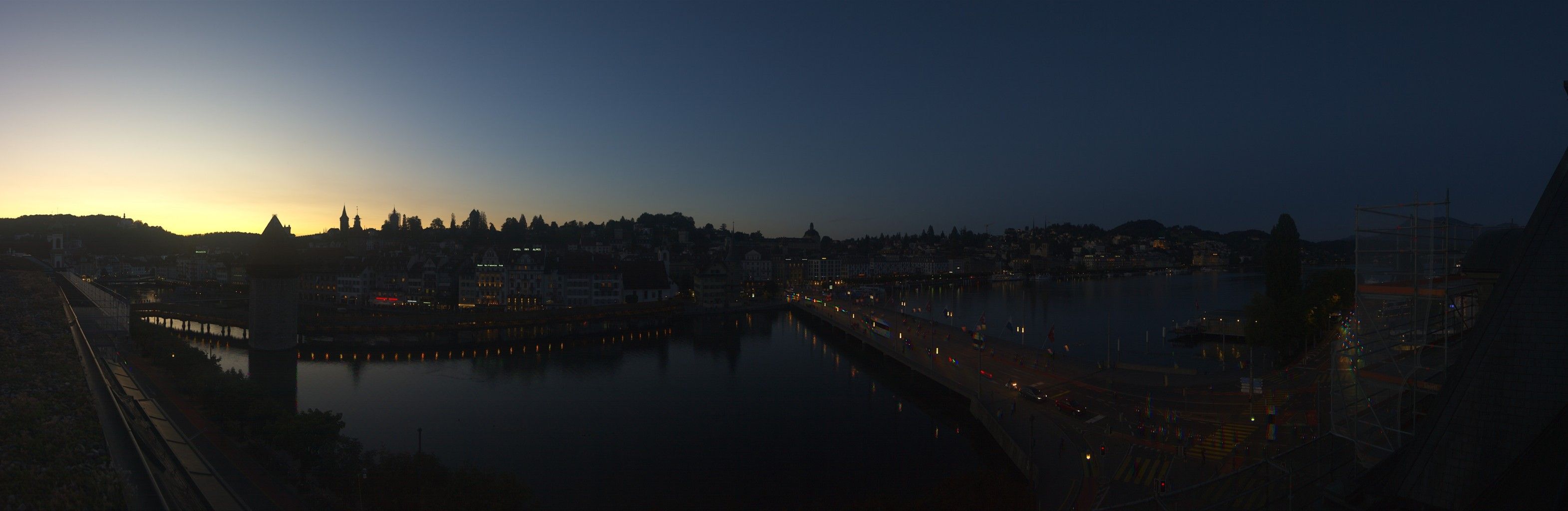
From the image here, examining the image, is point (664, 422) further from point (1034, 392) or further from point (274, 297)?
point (274, 297)

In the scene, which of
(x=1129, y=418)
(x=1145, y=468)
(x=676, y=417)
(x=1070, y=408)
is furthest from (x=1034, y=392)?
(x=676, y=417)

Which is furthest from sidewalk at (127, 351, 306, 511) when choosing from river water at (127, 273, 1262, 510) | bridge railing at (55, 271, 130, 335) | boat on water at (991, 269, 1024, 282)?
boat on water at (991, 269, 1024, 282)

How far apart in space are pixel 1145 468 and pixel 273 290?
85.8ft

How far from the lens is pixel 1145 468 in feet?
29.3

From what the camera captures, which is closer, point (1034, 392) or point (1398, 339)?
point (1398, 339)

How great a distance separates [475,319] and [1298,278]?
31073 mm

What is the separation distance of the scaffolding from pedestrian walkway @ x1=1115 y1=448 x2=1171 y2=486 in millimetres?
2080

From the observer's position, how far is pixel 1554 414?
3885 millimetres

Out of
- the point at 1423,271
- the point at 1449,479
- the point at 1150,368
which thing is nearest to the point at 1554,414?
the point at 1449,479

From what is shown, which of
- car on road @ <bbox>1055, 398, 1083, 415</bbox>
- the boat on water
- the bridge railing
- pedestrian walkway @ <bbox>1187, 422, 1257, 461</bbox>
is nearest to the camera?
pedestrian walkway @ <bbox>1187, 422, 1257, 461</bbox>

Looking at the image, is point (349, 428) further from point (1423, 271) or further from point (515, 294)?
point (515, 294)

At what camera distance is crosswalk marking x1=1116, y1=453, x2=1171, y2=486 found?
8.45 metres

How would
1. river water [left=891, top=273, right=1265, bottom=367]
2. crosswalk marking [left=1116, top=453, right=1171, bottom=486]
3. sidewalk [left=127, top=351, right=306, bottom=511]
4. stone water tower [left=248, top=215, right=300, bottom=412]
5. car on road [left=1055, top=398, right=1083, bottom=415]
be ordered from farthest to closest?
river water [left=891, top=273, right=1265, bottom=367] < stone water tower [left=248, top=215, right=300, bottom=412] < car on road [left=1055, top=398, right=1083, bottom=415] < crosswalk marking [left=1116, top=453, right=1171, bottom=486] < sidewalk [left=127, top=351, right=306, bottom=511]

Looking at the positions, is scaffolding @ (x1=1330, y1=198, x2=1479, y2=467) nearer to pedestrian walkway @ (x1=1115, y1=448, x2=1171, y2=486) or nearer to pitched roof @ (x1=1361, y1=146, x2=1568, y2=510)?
→ pitched roof @ (x1=1361, y1=146, x2=1568, y2=510)
